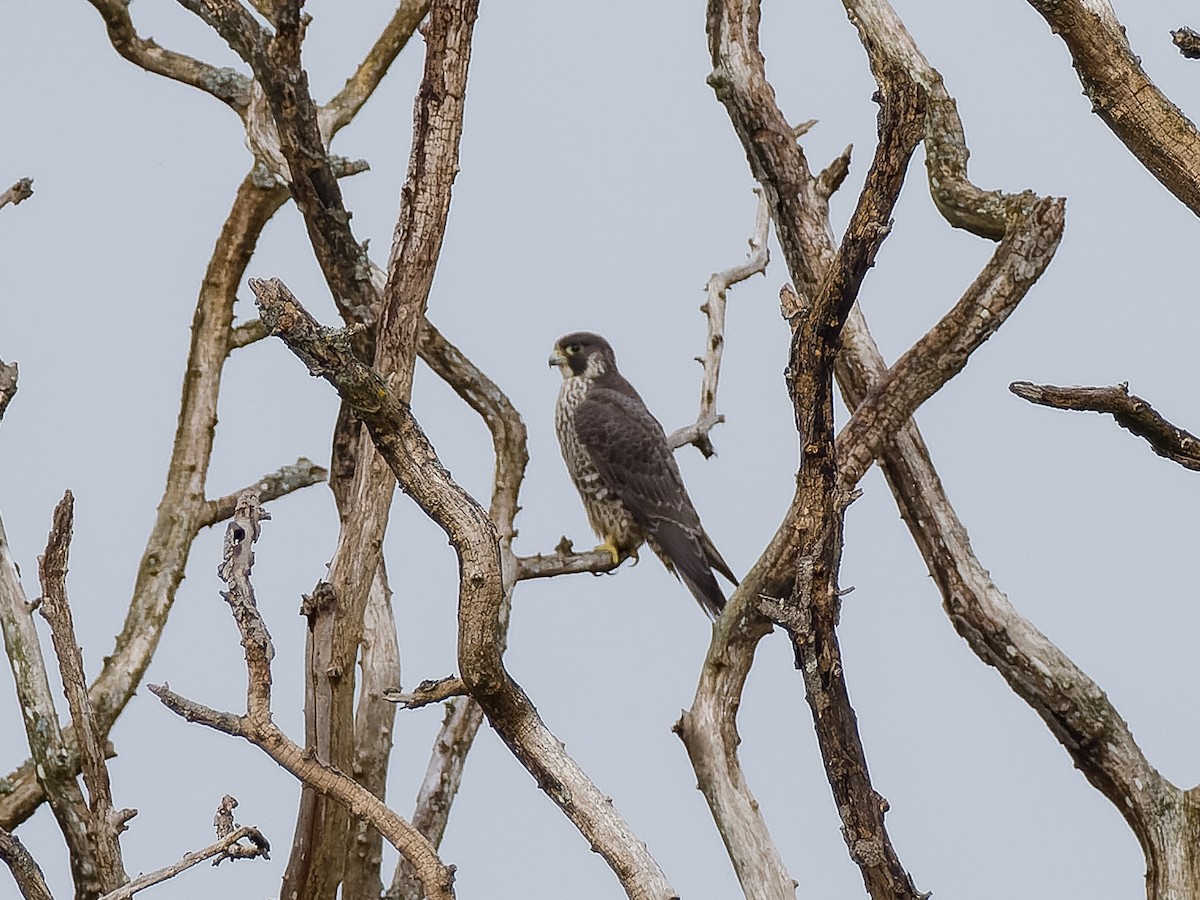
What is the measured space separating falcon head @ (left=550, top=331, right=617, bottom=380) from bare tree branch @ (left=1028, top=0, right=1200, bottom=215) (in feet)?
9.23

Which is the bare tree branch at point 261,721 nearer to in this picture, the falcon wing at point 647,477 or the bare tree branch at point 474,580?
the bare tree branch at point 474,580

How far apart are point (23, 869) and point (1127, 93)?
311 centimetres

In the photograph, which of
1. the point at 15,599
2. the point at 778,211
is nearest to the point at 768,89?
the point at 778,211

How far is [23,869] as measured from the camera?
3373 millimetres

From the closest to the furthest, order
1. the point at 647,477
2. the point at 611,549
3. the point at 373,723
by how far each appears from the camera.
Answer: the point at 373,723
the point at 647,477
the point at 611,549

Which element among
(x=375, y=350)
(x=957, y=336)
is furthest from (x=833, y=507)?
(x=375, y=350)

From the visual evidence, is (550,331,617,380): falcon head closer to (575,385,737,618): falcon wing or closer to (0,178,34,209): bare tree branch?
(575,385,737,618): falcon wing

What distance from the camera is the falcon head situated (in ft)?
19.7

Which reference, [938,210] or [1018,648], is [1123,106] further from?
[1018,648]

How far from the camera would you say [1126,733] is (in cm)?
404

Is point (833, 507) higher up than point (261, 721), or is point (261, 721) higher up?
→ point (261, 721)

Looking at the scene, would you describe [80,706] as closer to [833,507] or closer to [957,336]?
[833,507]

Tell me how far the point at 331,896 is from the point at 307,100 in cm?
221

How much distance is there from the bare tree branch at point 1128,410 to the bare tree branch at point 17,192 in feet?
8.74
